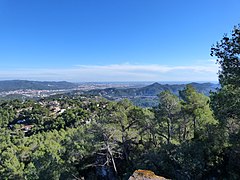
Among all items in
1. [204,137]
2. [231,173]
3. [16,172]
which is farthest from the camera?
[16,172]

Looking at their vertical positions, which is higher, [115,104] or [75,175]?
[115,104]

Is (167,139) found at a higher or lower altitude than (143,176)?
lower

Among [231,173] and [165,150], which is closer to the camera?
[231,173]

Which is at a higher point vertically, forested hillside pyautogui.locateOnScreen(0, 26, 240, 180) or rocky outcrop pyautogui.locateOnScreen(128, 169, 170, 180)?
rocky outcrop pyautogui.locateOnScreen(128, 169, 170, 180)

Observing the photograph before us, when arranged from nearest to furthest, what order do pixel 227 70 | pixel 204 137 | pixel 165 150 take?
pixel 227 70
pixel 204 137
pixel 165 150

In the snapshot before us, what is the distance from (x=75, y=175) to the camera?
21.4 metres

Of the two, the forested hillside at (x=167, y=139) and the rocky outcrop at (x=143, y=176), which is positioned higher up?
the rocky outcrop at (x=143, y=176)

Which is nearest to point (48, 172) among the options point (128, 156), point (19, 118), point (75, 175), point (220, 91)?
point (75, 175)

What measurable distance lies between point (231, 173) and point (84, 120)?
6024 cm

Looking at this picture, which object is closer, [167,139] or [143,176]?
[143,176]

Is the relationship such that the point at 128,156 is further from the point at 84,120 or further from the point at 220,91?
the point at 84,120

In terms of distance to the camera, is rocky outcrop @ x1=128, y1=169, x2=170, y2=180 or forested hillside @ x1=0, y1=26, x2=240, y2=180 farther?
forested hillside @ x1=0, y1=26, x2=240, y2=180

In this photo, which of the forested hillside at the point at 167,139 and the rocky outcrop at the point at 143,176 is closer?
the rocky outcrop at the point at 143,176

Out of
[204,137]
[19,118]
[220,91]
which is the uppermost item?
[220,91]
